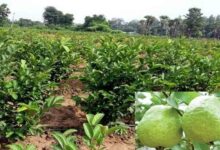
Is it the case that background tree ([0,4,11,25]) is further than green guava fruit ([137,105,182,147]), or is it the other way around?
background tree ([0,4,11,25])

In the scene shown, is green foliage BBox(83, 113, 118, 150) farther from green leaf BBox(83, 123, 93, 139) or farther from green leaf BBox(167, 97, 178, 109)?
green leaf BBox(167, 97, 178, 109)

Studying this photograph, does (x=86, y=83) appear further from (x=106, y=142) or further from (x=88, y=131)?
(x=88, y=131)

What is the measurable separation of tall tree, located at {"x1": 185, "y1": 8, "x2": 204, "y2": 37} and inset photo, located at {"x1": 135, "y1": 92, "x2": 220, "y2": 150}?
44.0 metres

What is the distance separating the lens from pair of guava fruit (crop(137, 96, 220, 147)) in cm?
50

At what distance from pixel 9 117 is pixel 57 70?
2.00m

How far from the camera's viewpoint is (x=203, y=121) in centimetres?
50

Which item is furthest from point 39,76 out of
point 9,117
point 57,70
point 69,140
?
point 69,140

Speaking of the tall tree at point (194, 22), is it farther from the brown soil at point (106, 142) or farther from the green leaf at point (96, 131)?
the green leaf at point (96, 131)

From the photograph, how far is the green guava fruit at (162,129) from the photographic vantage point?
52 cm

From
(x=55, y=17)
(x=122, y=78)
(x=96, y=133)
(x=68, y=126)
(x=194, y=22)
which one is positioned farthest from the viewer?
Result: (x=55, y=17)

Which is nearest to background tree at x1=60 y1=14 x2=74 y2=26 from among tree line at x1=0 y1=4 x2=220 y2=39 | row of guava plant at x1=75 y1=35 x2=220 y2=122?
tree line at x1=0 y1=4 x2=220 y2=39

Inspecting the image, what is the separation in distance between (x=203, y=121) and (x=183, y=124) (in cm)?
3

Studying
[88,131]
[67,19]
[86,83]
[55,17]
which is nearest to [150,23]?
[67,19]

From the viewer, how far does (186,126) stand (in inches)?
19.8
